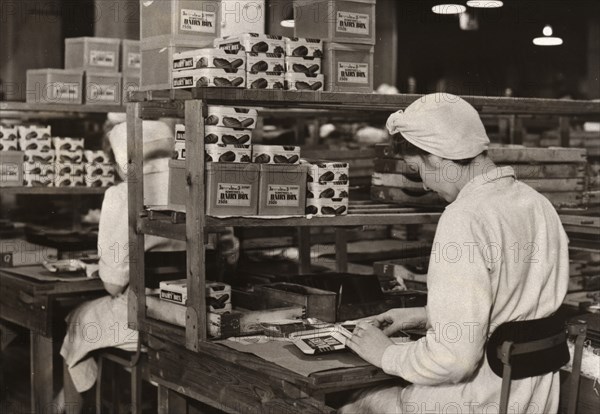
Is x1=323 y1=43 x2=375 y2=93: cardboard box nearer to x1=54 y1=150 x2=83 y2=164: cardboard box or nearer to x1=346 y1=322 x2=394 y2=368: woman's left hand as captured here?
x1=346 y1=322 x2=394 y2=368: woman's left hand

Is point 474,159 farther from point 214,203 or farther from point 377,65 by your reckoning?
point 377,65

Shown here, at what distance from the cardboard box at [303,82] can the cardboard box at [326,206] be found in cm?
44

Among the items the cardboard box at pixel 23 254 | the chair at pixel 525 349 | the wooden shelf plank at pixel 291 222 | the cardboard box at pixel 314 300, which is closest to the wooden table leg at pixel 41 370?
the cardboard box at pixel 23 254

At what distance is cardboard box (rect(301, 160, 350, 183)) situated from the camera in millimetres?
3414

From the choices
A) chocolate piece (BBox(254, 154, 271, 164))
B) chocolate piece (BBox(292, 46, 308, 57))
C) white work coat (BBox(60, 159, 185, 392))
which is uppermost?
chocolate piece (BBox(292, 46, 308, 57))

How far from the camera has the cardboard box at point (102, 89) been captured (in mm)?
5612

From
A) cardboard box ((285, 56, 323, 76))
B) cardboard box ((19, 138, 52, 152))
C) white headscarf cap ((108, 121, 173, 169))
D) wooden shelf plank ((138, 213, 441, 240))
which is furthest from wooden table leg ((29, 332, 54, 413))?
cardboard box ((285, 56, 323, 76))

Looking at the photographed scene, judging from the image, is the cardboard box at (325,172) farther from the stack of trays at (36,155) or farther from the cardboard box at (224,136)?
the stack of trays at (36,155)

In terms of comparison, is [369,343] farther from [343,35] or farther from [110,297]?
[110,297]

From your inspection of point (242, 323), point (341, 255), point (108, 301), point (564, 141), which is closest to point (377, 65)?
point (564, 141)

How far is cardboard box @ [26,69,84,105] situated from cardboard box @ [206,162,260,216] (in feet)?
8.80

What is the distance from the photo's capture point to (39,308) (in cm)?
425

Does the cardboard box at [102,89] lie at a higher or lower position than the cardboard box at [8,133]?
higher

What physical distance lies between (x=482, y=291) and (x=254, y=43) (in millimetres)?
1359
